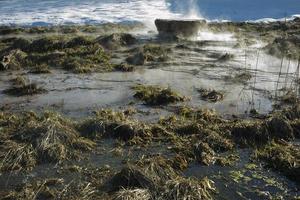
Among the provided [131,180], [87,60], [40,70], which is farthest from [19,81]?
[131,180]

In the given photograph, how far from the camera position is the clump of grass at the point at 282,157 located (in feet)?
20.2

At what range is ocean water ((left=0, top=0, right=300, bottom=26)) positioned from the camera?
26.2 meters

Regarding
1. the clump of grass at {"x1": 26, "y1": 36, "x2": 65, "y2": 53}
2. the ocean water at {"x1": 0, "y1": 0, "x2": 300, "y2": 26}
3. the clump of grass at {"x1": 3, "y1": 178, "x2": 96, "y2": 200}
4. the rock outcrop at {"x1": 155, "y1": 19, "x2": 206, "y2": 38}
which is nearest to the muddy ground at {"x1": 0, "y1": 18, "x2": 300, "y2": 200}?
the clump of grass at {"x1": 3, "y1": 178, "x2": 96, "y2": 200}

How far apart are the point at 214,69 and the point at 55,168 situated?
6.45m

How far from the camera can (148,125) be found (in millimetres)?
7531

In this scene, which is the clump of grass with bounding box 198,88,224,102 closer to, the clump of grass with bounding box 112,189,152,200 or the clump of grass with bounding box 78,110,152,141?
the clump of grass with bounding box 78,110,152,141

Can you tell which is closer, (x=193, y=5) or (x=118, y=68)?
(x=118, y=68)

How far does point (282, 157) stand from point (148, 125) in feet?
6.74

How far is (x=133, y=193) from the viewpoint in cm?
518

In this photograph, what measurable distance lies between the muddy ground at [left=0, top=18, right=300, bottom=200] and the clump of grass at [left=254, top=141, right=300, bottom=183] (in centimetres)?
1

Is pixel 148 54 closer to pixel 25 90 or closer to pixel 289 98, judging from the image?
pixel 25 90

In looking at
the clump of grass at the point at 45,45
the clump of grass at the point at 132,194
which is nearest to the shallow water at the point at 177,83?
the clump of grass at the point at 45,45

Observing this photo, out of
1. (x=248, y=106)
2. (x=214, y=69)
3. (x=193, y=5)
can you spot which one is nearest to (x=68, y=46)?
(x=214, y=69)

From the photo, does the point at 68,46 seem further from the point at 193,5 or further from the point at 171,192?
the point at 193,5
